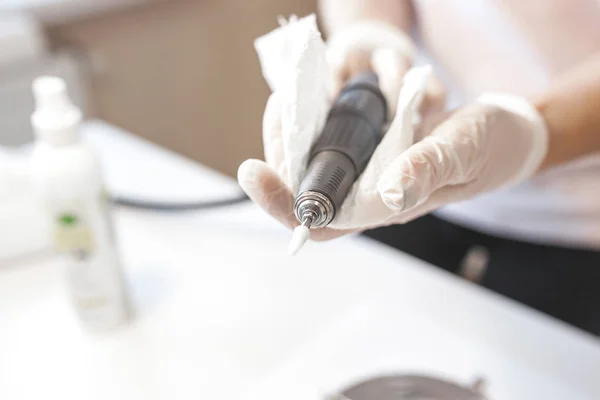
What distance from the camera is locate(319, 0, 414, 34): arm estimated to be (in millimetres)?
610

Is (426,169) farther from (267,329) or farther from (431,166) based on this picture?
(267,329)

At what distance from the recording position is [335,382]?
47cm

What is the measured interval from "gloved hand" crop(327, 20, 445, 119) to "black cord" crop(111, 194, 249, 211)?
0.64 ft

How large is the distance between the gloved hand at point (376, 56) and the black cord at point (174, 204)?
19cm

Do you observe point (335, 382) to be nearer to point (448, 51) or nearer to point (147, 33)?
point (448, 51)

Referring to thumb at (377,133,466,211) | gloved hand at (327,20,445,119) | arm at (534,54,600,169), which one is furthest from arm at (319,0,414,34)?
thumb at (377,133,466,211)

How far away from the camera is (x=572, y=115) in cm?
47

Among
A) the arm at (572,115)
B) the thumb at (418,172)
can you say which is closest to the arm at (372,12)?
the arm at (572,115)

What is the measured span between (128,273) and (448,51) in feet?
1.27

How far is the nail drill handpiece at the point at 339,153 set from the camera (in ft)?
0.94

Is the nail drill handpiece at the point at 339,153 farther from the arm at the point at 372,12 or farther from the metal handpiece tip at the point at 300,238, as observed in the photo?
the arm at the point at 372,12

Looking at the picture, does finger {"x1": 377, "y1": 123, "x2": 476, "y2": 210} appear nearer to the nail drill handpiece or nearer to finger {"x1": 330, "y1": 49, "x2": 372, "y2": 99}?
the nail drill handpiece

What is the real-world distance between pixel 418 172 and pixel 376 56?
0.82 feet

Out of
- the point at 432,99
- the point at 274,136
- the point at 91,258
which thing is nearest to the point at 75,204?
the point at 91,258
